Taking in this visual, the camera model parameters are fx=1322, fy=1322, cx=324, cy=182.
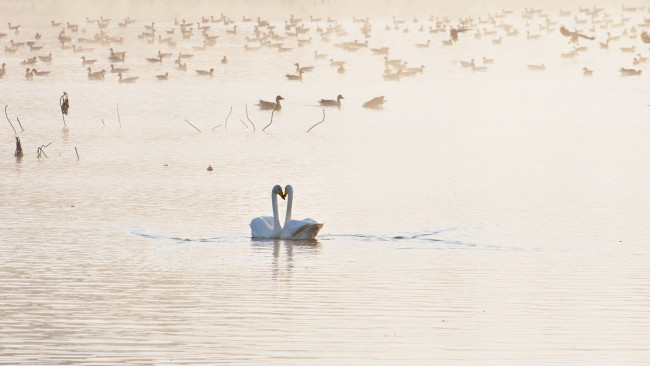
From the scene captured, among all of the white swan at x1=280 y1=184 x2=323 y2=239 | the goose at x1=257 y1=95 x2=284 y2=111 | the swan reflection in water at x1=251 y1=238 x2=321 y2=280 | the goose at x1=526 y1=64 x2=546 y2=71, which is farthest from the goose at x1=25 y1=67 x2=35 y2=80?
the swan reflection in water at x1=251 y1=238 x2=321 y2=280

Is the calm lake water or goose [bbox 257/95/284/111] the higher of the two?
the calm lake water

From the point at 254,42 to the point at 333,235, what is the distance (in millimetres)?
73854

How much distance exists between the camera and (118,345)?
50.3ft

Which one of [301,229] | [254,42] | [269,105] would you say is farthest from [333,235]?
[254,42]

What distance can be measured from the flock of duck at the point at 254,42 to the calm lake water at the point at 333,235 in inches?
808

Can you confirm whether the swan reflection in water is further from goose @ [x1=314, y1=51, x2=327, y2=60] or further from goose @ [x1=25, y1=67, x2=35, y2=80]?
goose @ [x1=314, y1=51, x2=327, y2=60]

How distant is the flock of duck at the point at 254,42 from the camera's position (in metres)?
78.8

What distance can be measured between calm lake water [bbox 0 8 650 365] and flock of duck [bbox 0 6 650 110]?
20518 mm

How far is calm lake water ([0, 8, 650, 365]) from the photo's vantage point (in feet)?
51.6

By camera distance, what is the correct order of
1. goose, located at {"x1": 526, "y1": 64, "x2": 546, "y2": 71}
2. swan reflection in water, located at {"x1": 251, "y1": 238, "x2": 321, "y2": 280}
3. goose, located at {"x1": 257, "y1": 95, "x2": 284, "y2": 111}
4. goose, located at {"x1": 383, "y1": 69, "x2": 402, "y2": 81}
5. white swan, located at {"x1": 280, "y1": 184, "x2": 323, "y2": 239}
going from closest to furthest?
1. swan reflection in water, located at {"x1": 251, "y1": 238, "x2": 321, "y2": 280}
2. white swan, located at {"x1": 280, "y1": 184, "x2": 323, "y2": 239}
3. goose, located at {"x1": 257, "y1": 95, "x2": 284, "y2": 111}
4. goose, located at {"x1": 383, "y1": 69, "x2": 402, "y2": 81}
5. goose, located at {"x1": 526, "y1": 64, "x2": 546, "y2": 71}

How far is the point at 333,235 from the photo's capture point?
24078 mm

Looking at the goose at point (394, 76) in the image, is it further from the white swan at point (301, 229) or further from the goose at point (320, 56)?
the white swan at point (301, 229)

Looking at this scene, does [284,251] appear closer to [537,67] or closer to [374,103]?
[374,103]

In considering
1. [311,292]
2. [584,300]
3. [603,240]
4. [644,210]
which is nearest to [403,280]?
[311,292]
